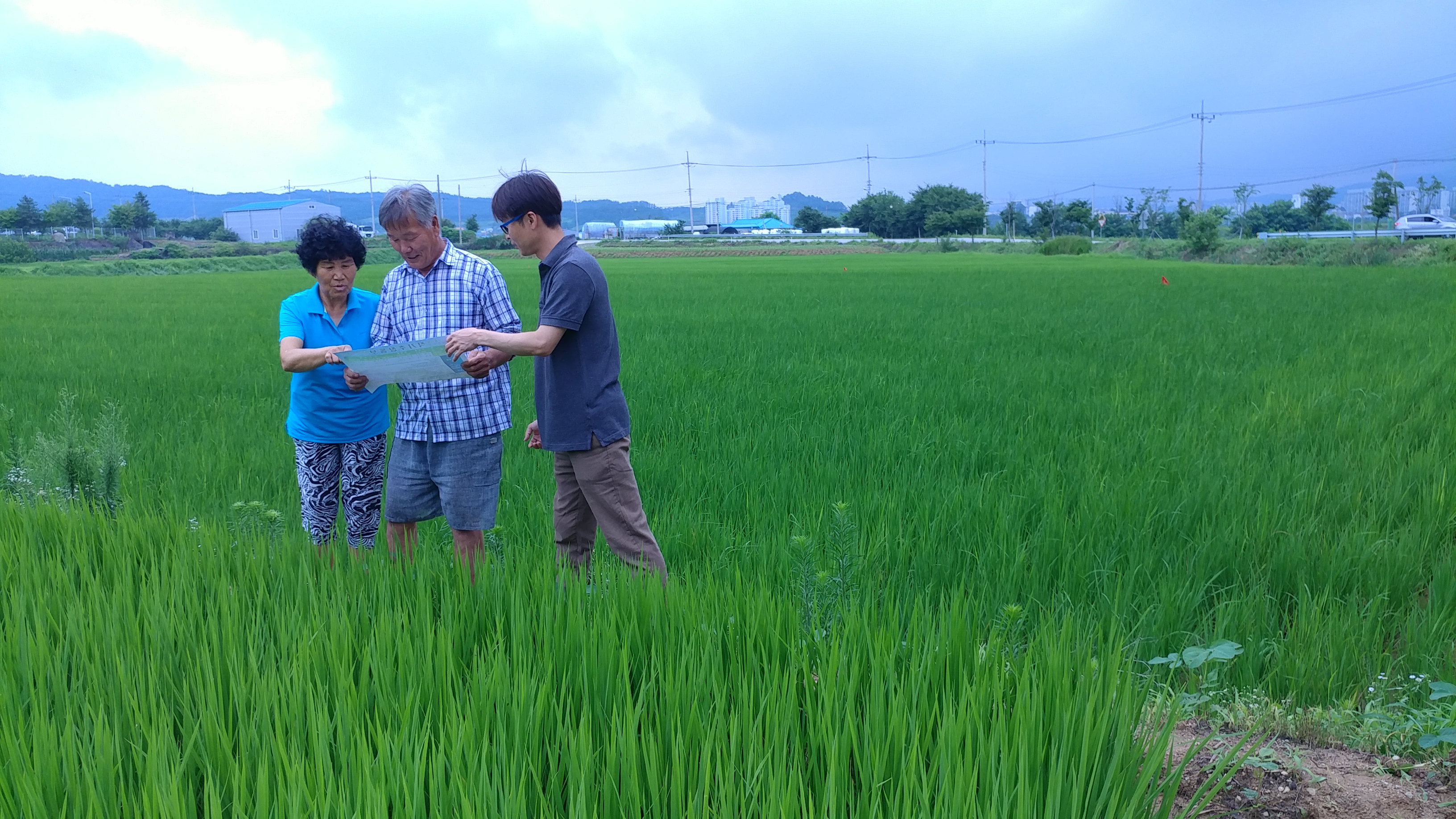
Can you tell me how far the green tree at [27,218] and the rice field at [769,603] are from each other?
7697 centimetres

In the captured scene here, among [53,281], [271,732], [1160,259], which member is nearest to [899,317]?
[271,732]

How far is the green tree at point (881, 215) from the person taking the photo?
293 feet

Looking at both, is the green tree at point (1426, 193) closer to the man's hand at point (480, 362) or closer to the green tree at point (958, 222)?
the green tree at point (958, 222)

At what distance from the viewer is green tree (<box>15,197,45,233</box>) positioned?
68.1 meters

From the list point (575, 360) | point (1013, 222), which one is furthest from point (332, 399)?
point (1013, 222)

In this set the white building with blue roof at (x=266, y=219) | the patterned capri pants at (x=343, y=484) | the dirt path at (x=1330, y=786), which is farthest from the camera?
the white building with blue roof at (x=266, y=219)

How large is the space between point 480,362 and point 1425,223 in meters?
62.1

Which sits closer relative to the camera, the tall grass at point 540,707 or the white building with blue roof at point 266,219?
the tall grass at point 540,707

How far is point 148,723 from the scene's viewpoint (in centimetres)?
157

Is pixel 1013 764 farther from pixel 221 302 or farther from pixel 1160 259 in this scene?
pixel 1160 259

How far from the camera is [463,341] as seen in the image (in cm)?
261

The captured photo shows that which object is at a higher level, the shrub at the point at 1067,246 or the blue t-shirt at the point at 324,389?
the shrub at the point at 1067,246

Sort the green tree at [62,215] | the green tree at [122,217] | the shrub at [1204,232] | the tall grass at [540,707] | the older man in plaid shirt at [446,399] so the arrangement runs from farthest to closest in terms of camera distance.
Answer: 1. the green tree at [62,215]
2. the green tree at [122,217]
3. the shrub at [1204,232]
4. the older man in plaid shirt at [446,399]
5. the tall grass at [540,707]

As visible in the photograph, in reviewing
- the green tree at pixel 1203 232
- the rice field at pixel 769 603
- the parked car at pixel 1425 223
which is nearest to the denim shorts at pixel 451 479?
the rice field at pixel 769 603
